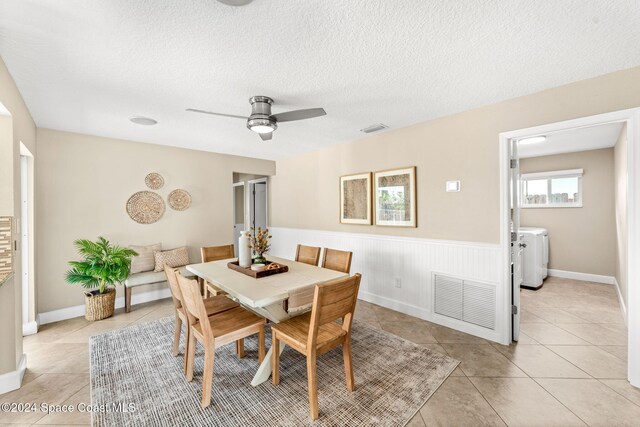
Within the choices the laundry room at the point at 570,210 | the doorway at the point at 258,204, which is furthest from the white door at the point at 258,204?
the laundry room at the point at 570,210

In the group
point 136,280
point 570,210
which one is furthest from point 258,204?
point 570,210

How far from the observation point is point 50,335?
3.01 m

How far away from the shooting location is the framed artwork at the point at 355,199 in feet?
13.0

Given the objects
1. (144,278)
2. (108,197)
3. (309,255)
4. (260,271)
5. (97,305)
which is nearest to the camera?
(260,271)

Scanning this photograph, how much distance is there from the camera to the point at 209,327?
1.88 m

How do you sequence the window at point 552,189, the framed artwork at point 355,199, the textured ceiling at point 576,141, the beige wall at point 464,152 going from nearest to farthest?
1. the beige wall at point 464,152
2. the textured ceiling at point 576,141
3. the framed artwork at point 355,199
4. the window at point 552,189

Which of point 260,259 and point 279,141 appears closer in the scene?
point 260,259

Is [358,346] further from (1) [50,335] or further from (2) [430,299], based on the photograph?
(1) [50,335]

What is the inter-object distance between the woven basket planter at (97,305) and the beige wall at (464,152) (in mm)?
3289

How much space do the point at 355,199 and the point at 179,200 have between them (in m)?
2.88

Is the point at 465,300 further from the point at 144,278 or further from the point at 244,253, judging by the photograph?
the point at 144,278

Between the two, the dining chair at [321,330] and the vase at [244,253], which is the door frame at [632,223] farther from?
the vase at [244,253]

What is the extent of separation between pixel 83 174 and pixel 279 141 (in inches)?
106

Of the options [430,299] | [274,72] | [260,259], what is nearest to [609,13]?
[274,72]
